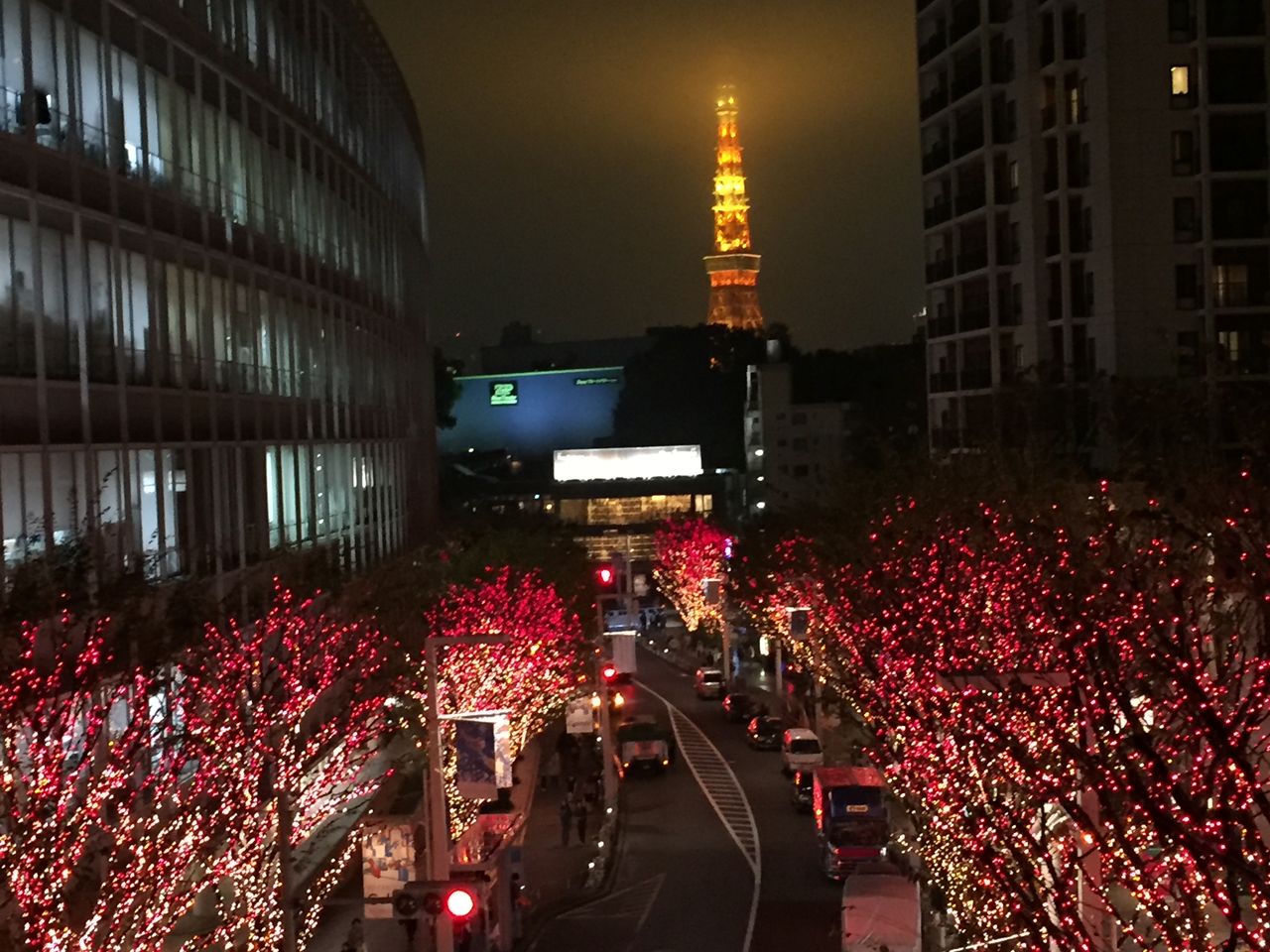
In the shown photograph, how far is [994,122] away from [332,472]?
73.8ft

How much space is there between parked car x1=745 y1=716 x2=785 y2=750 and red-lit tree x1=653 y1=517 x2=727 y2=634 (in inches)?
414

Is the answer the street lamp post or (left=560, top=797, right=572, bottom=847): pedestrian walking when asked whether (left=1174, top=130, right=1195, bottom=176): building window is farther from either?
the street lamp post

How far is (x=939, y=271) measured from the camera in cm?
4825

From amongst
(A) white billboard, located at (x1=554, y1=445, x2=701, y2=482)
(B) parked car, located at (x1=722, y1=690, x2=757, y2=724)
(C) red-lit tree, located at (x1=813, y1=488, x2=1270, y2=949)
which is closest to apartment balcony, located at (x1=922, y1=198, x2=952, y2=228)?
(B) parked car, located at (x1=722, y1=690, x2=757, y2=724)

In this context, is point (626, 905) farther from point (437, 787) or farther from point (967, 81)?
point (967, 81)

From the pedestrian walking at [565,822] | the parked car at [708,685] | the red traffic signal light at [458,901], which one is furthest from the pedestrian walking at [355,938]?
the parked car at [708,685]

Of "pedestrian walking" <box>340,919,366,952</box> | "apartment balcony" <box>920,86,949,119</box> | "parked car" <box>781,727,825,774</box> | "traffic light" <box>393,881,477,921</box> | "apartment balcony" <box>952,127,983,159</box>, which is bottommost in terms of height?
"parked car" <box>781,727,825,774</box>

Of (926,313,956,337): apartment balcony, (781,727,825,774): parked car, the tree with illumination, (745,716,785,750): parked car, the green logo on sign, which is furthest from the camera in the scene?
the green logo on sign

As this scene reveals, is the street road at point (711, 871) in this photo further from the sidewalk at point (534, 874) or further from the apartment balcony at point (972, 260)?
the apartment balcony at point (972, 260)

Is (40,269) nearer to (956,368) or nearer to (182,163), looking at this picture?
(182,163)

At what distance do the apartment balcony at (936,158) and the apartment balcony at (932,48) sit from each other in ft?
8.68

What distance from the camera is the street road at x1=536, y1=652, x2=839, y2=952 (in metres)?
22.1

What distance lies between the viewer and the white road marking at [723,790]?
26.4 m

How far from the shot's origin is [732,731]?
41156 millimetres
